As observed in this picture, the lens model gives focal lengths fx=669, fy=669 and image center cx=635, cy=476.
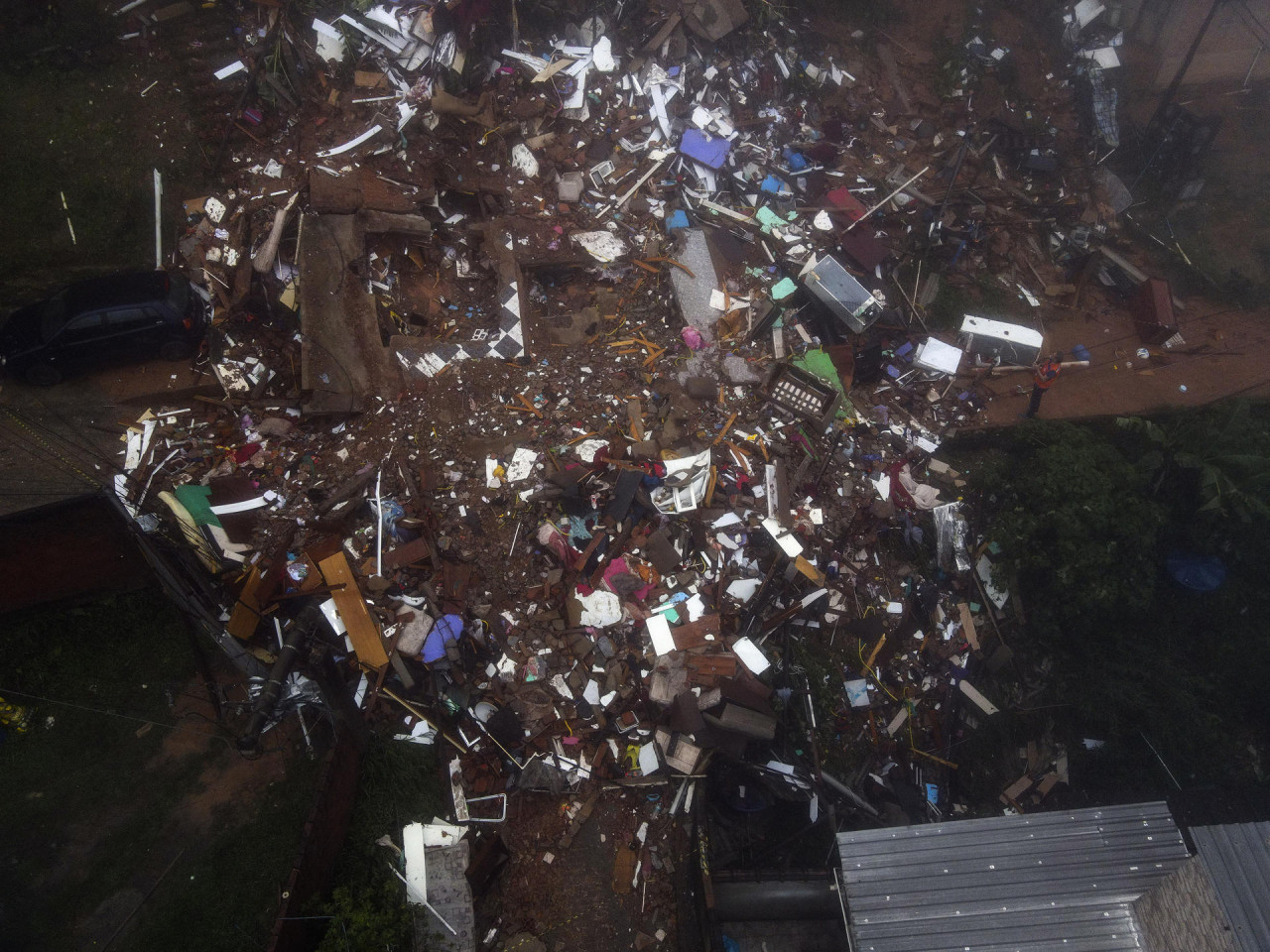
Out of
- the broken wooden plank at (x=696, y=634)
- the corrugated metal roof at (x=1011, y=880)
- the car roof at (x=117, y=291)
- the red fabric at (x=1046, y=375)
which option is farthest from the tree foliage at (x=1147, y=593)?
the car roof at (x=117, y=291)

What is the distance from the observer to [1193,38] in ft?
40.0

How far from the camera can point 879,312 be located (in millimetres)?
9469

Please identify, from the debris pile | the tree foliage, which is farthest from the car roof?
the tree foliage

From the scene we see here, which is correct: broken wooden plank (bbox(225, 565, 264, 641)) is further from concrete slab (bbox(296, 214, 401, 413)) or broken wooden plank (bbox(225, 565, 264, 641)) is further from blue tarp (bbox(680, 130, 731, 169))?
blue tarp (bbox(680, 130, 731, 169))

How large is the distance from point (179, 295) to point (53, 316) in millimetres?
1585

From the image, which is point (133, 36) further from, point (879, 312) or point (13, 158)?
point (879, 312)

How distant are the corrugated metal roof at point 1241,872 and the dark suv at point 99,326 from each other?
37.0 feet

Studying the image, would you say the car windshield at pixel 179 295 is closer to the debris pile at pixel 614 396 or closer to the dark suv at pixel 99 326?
the dark suv at pixel 99 326

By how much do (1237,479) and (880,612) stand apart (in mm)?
4604

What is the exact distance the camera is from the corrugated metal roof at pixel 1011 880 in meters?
4.58

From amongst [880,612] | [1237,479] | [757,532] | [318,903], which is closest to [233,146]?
[757,532]

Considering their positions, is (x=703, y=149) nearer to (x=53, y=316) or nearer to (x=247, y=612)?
(x=247, y=612)

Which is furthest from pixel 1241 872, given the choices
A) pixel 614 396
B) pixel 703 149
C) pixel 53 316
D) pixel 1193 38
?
pixel 1193 38

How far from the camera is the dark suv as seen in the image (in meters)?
8.47
